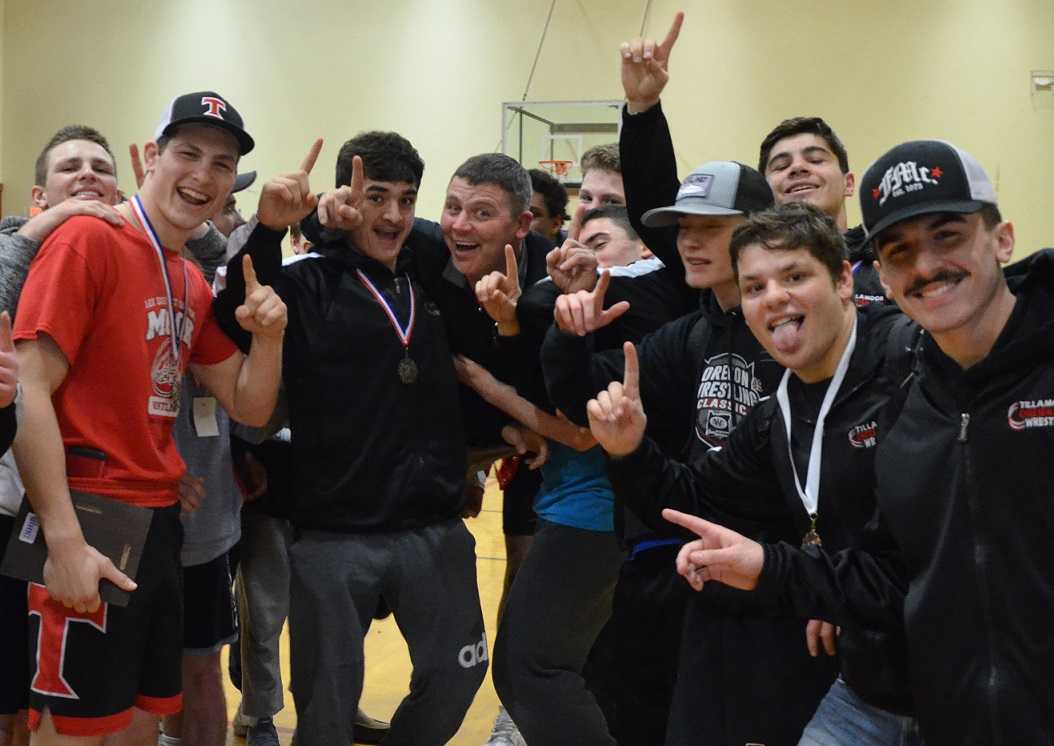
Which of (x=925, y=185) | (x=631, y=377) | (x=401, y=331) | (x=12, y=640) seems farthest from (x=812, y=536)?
(x=12, y=640)

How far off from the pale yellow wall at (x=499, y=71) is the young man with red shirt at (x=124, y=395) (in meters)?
8.86

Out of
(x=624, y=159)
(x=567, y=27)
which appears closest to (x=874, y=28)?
(x=567, y=27)

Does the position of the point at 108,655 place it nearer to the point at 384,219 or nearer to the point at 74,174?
the point at 384,219

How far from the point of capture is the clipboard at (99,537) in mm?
2734

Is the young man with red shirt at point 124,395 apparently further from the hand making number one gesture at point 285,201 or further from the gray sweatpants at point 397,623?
the gray sweatpants at point 397,623

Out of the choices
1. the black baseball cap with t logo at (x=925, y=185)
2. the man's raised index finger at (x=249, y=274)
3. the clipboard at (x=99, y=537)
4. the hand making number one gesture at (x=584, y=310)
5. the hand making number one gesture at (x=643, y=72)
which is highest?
the hand making number one gesture at (x=643, y=72)

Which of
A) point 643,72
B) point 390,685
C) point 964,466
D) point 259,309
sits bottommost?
point 390,685

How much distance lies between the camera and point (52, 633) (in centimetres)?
276

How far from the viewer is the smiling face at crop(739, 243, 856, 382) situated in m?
2.48

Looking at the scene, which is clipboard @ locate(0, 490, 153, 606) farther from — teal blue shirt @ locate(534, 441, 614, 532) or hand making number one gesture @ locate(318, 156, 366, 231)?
teal blue shirt @ locate(534, 441, 614, 532)

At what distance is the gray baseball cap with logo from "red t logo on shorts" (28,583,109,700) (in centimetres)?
189

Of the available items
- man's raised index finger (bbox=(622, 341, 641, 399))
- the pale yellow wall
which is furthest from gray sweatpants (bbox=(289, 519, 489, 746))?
the pale yellow wall

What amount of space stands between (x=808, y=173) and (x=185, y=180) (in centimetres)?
199

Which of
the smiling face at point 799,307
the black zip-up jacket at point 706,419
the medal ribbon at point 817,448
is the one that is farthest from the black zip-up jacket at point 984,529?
the black zip-up jacket at point 706,419
